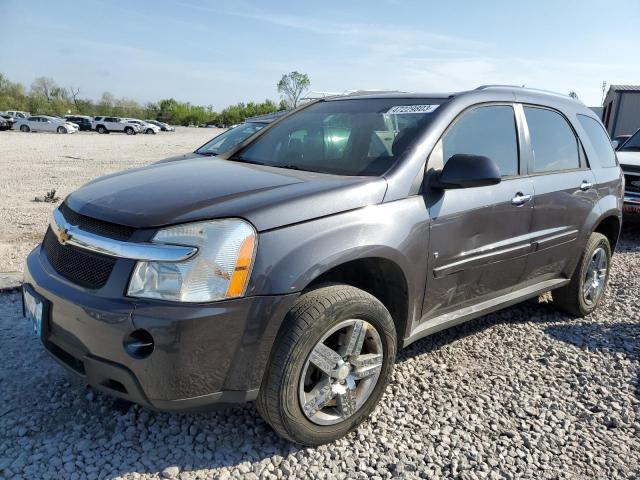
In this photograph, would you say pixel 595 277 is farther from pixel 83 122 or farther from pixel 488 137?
pixel 83 122

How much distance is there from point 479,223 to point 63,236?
226cm

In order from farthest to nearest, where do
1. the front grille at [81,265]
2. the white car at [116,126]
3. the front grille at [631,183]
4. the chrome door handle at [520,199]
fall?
1. the white car at [116,126]
2. the front grille at [631,183]
3. the chrome door handle at [520,199]
4. the front grille at [81,265]

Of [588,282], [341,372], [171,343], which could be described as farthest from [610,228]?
[171,343]

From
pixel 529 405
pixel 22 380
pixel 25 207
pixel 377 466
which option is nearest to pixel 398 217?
pixel 377 466

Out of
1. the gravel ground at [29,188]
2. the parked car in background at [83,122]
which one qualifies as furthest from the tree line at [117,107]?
the gravel ground at [29,188]

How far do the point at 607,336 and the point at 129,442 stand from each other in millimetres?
3600

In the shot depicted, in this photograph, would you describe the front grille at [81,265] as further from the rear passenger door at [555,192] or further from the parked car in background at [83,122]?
the parked car in background at [83,122]

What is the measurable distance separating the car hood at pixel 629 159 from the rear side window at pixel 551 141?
466 cm

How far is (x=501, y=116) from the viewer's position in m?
3.56

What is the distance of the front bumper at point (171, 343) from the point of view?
7.02ft

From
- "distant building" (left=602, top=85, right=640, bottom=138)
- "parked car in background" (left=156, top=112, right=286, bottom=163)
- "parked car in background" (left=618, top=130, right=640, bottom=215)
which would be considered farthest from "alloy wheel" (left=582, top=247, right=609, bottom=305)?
"distant building" (left=602, top=85, right=640, bottom=138)

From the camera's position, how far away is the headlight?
2.18m

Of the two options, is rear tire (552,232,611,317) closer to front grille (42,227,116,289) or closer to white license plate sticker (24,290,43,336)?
front grille (42,227,116,289)

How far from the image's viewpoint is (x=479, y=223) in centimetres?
319
